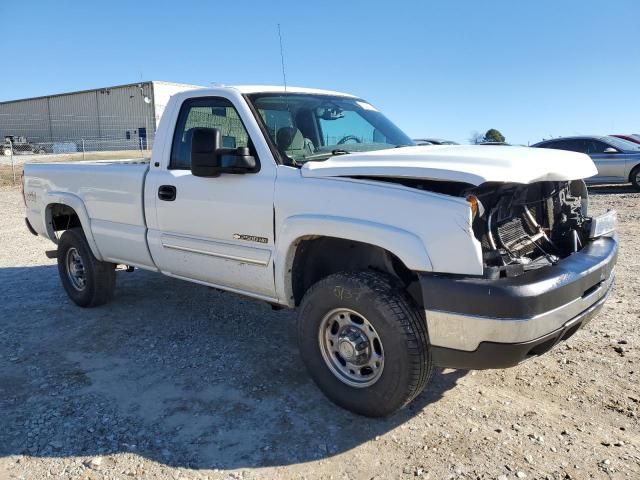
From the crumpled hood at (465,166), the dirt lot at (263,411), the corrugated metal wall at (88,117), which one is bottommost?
the dirt lot at (263,411)

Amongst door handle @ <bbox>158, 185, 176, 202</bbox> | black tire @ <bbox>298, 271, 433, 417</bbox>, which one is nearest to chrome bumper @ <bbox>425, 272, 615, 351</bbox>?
black tire @ <bbox>298, 271, 433, 417</bbox>

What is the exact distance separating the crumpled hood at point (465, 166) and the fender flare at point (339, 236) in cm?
29

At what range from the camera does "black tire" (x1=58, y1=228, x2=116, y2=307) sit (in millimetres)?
5375

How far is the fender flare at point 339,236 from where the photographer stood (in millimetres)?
2865

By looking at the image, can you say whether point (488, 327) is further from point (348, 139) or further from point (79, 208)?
point (79, 208)

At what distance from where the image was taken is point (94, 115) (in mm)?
49594

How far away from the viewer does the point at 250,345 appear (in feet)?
14.8

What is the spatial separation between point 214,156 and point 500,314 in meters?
2.07

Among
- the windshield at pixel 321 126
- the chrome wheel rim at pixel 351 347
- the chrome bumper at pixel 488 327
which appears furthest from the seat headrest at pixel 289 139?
the chrome bumper at pixel 488 327

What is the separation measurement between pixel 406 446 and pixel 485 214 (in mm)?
1347

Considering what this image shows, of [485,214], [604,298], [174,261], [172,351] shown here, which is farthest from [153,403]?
[604,298]

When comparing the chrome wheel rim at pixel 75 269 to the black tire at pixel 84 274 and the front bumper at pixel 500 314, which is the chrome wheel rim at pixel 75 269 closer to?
the black tire at pixel 84 274

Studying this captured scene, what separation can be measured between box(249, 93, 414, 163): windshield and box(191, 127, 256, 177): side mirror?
25 centimetres

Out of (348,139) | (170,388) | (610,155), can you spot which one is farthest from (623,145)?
(170,388)
